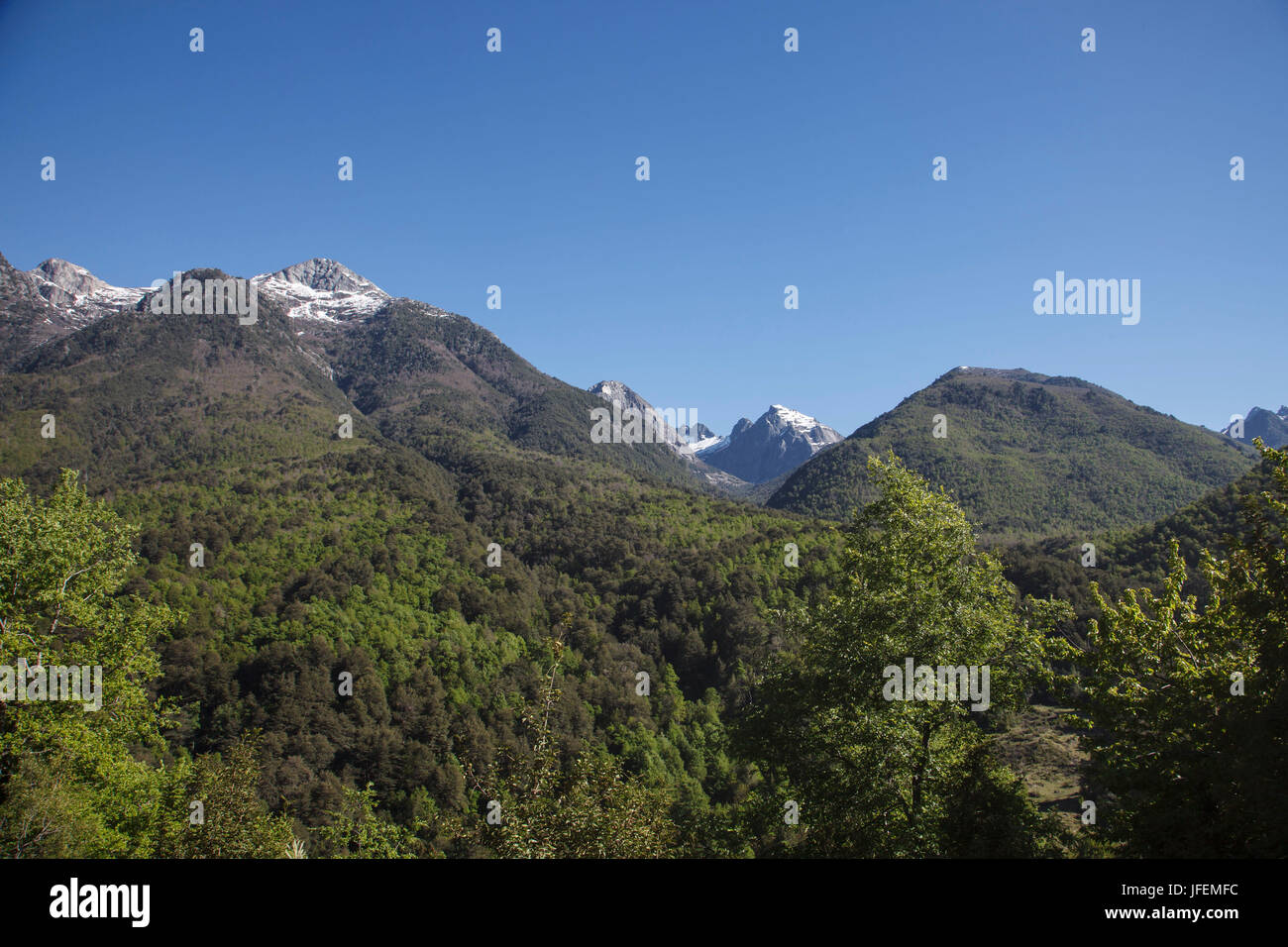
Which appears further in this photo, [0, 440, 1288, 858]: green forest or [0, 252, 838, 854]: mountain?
[0, 252, 838, 854]: mountain

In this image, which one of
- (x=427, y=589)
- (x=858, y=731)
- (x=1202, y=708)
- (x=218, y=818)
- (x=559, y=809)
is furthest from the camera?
(x=427, y=589)

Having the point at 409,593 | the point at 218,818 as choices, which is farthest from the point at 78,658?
the point at 409,593

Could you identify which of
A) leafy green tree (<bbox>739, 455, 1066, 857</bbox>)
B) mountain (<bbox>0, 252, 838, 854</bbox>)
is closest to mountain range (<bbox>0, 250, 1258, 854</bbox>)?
mountain (<bbox>0, 252, 838, 854</bbox>)

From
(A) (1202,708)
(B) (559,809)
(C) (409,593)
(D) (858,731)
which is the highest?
(A) (1202,708)

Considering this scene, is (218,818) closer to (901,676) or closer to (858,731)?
(858,731)

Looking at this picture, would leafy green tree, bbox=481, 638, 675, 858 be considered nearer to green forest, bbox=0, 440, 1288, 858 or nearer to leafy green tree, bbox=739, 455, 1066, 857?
green forest, bbox=0, 440, 1288, 858

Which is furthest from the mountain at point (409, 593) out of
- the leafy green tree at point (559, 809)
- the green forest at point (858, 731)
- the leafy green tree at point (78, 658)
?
the leafy green tree at point (78, 658)

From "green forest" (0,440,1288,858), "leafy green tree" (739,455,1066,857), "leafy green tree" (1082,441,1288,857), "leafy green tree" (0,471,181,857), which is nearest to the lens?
"leafy green tree" (1082,441,1288,857)

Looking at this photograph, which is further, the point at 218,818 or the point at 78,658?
the point at 78,658
